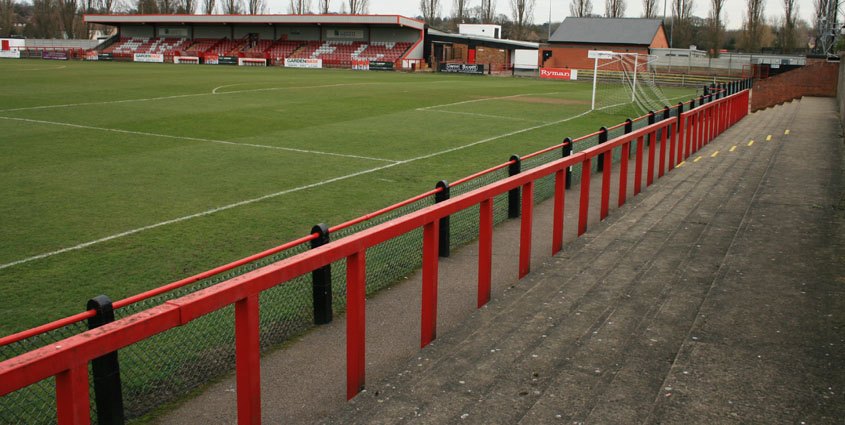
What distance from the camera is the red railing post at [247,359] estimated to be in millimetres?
3635

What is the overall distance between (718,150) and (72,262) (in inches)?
514

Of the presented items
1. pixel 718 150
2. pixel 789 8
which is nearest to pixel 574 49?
pixel 789 8

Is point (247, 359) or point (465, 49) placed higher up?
point (465, 49)

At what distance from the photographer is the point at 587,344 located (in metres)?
5.34

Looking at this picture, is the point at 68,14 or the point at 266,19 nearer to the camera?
the point at 266,19

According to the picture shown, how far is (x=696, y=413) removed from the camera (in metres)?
4.32

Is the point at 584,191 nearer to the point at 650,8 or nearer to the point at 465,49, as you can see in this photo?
the point at 465,49

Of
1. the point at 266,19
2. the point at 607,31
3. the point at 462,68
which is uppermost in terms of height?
the point at 266,19

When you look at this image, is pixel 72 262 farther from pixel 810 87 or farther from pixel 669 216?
pixel 810 87

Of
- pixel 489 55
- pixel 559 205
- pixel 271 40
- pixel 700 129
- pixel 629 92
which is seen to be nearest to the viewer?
pixel 559 205

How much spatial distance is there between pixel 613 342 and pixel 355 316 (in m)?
2.00

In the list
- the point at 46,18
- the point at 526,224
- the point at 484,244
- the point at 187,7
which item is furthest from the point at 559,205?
the point at 46,18

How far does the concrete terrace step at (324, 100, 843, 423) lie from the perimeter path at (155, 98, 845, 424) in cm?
1

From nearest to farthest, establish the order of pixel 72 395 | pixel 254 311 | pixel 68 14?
1. pixel 72 395
2. pixel 254 311
3. pixel 68 14
